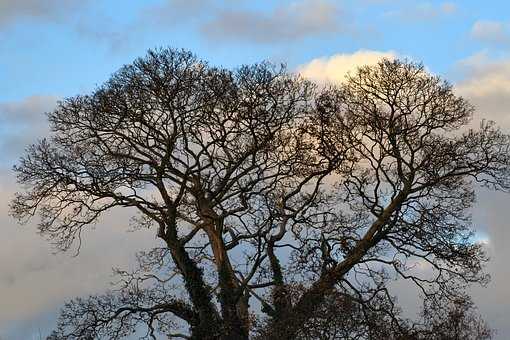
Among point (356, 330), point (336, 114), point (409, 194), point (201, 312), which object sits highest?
point (336, 114)

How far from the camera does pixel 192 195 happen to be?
3488 centimetres

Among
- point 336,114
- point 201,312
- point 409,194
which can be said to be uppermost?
point 336,114

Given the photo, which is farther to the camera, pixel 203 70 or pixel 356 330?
pixel 203 70

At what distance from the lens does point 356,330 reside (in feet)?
92.4

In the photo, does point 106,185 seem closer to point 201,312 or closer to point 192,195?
point 192,195

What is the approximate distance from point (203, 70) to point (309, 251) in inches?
278

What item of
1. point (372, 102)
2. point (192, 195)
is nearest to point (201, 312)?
point (192, 195)

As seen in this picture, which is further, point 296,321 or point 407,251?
point 407,251

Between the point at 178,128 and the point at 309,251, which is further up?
the point at 178,128

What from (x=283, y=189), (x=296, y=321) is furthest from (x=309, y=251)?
(x=296, y=321)

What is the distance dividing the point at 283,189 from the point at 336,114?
3289mm

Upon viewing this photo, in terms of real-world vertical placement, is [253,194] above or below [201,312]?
above

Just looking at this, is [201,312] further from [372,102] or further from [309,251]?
[372,102]

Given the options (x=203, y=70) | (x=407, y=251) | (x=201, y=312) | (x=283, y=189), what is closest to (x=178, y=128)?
(x=203, y=70)
